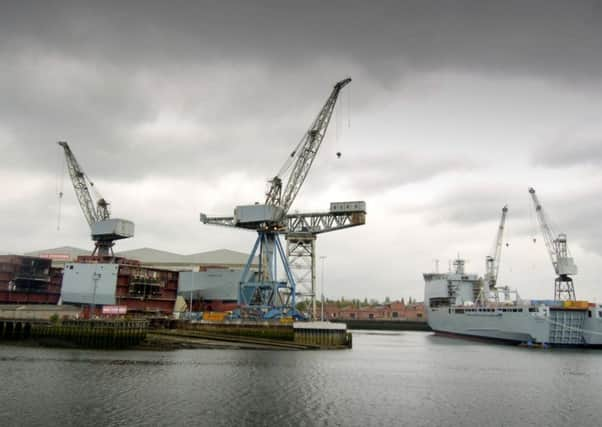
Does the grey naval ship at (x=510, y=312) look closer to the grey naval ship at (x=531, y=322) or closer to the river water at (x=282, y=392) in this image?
the grey naval ship at (x=531, y=322)

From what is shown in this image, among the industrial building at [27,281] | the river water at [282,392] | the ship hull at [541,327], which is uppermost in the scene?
the industrial building at [27,281]

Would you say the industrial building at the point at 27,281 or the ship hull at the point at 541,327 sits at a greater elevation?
the industrial building at the point at 27,281

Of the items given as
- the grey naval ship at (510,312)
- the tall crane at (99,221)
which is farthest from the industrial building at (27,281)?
the grey naval ship at (510,312)

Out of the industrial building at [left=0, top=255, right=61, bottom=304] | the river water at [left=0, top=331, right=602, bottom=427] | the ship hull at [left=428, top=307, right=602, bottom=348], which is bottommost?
the river water at [left=0, top=331, right=602, bottom=427]

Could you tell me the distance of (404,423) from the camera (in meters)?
27.1

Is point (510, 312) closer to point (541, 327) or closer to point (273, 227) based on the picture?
point (541, 327)

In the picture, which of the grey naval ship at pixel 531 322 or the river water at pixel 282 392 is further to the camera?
the grey naval ship at pixel 531 322

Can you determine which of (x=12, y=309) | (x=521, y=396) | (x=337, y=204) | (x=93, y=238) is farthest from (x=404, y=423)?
(x=93, y=238)

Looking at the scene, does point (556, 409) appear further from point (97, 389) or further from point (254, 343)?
point (254, 343)

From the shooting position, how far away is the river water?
89.4ft

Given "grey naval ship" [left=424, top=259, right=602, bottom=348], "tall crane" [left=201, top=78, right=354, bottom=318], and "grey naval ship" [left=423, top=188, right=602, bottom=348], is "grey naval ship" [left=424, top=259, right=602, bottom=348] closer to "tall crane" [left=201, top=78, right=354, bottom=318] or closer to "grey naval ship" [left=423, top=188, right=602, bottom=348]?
"grey naval ship" [left=423, top=188, right=602, bottom=348]

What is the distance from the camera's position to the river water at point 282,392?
89.4ft

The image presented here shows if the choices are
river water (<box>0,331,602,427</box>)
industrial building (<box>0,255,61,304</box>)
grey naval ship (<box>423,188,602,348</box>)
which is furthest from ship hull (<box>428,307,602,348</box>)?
industrial building (<box>0,255,61,304</box>)

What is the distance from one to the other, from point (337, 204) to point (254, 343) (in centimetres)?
2404
